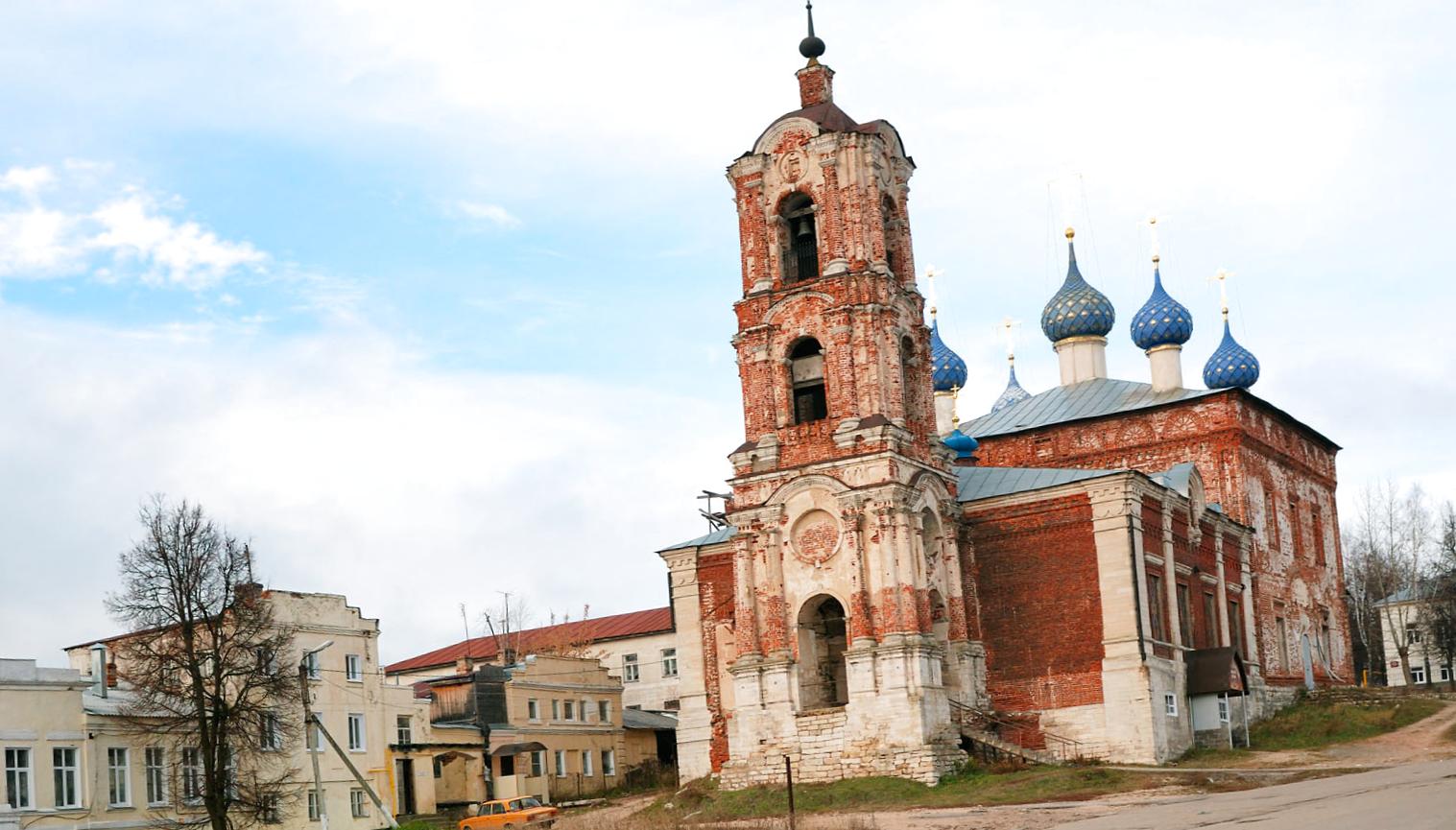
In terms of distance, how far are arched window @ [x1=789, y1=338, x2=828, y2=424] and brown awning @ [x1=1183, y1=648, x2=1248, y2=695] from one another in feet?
33.7

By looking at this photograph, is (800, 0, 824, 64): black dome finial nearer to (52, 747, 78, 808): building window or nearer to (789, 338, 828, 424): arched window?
(789, 338, 828, 424): arched window

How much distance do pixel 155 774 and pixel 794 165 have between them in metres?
19.6

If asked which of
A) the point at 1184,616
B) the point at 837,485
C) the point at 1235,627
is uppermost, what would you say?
the point at 837,485

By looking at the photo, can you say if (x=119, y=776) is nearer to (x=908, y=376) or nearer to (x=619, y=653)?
(x=908, y=376)

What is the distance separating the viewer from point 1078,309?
53156 millimetres

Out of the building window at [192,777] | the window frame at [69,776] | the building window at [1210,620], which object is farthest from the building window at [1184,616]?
the window frame at [69,776]

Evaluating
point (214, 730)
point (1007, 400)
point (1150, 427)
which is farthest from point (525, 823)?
point (1007, 400)

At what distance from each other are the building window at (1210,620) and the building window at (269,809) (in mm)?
21848

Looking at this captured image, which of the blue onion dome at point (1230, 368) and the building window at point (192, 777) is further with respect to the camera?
the blue onion dome at point (1230, 368)

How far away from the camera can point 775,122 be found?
41812 millimetres

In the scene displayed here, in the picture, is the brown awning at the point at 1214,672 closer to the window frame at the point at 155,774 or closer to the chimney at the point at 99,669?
the window frame at the point at 155,774

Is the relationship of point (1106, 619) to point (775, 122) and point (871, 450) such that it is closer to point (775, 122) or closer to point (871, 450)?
point (871, 450)

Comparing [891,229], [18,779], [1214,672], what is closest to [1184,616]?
[1214,672]

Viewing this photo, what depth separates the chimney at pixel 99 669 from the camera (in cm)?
3934
